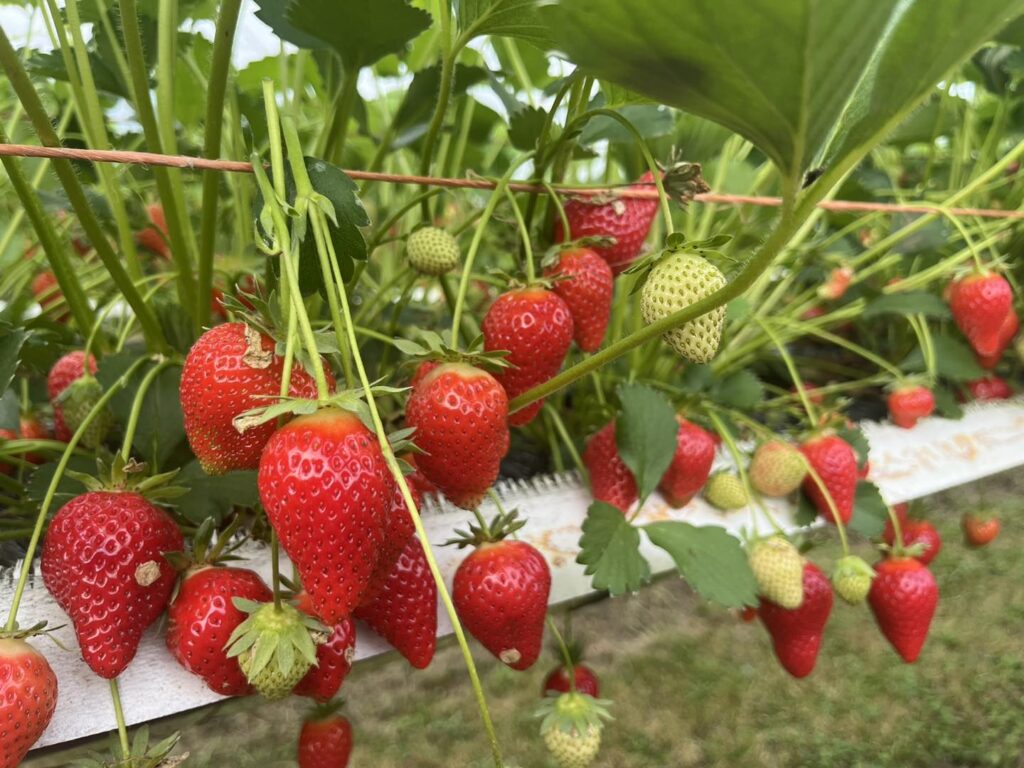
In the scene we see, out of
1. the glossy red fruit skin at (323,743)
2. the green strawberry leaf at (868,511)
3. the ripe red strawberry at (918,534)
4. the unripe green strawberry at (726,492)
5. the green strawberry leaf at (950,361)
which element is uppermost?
the unripe green strawberry at (726,492)

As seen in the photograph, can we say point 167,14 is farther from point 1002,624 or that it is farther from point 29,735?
point 1002,624

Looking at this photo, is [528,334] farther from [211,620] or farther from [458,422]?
[211,620]

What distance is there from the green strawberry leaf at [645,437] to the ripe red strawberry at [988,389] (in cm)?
79

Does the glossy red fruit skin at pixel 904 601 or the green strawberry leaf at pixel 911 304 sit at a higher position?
the green strawberry leaf at pixel 911 304

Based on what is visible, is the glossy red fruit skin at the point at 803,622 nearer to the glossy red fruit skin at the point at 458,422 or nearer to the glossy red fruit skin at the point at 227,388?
the glossy red fruit skin at the point at 458,422

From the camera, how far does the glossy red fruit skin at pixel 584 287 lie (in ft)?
1.82

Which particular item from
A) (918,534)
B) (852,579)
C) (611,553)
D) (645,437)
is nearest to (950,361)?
(918,534)

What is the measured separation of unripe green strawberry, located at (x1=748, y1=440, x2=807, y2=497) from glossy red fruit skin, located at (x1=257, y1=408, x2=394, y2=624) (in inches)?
22.0

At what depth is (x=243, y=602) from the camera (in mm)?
413

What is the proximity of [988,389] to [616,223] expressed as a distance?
3.08 feet

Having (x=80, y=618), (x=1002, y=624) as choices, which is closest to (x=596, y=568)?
(x=80, y=618)

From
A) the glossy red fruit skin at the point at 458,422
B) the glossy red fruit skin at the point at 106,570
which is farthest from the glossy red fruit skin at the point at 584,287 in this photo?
the glossy red fruit skin at the point at 106,570

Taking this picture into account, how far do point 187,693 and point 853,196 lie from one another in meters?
1.05

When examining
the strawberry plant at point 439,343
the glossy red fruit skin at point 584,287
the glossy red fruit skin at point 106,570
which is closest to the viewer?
the strawberry plant at point 439,343
